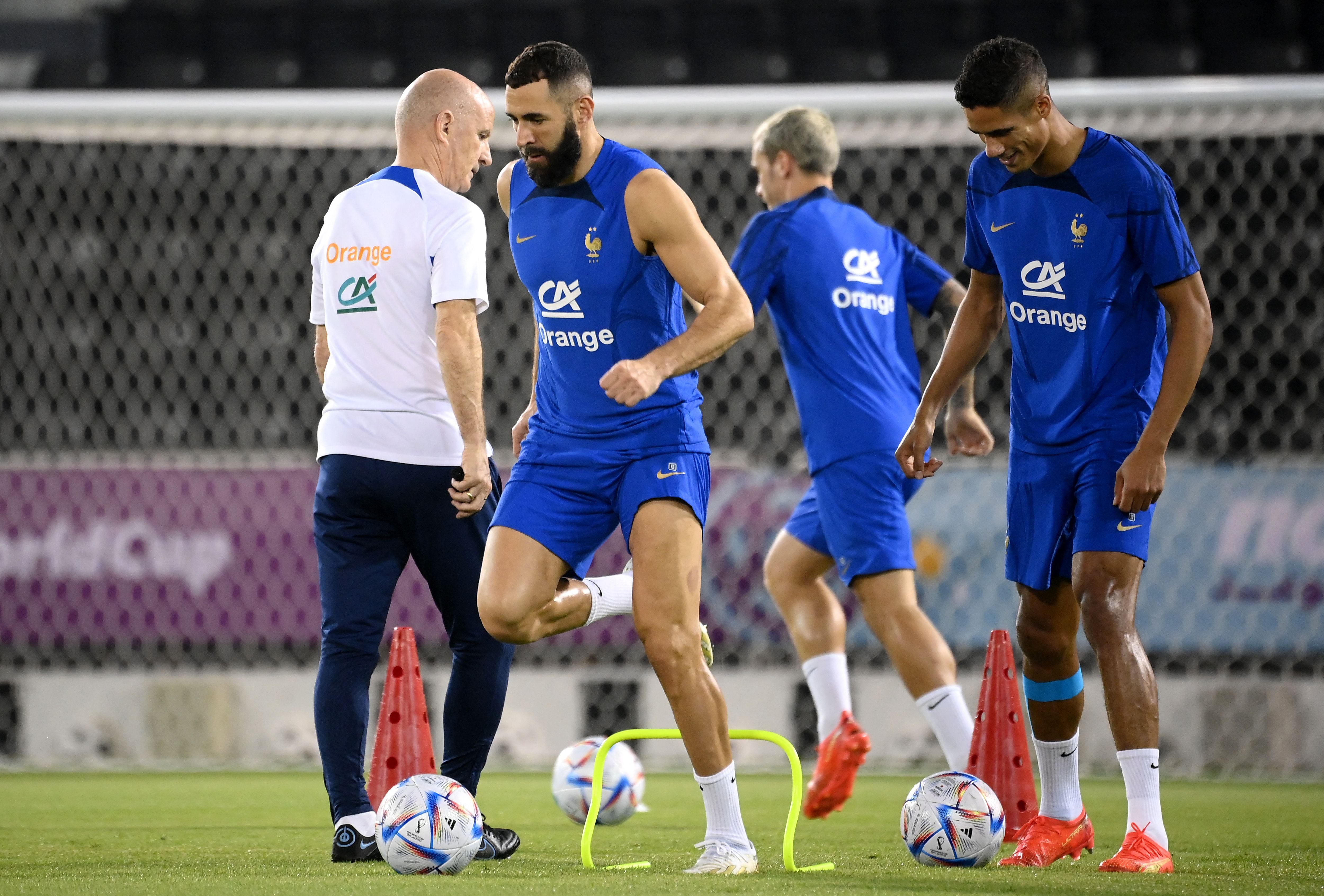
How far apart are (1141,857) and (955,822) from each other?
435 millimetres

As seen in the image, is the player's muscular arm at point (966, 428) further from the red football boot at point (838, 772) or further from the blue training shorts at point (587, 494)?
the blue training shorts at point (587, 494)

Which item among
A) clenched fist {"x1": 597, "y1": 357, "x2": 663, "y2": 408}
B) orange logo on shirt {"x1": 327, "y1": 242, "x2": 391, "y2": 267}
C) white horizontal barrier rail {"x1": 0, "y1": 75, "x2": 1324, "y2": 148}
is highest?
white horizontal barrier rail {"x1": 0, "y1": 75, "x2": 1324, "y2": 148}

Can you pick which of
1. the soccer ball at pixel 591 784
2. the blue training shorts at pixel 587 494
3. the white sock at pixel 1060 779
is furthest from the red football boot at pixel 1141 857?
the soccer ball at pixel 591 784

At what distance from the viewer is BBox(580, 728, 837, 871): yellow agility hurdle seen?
3512 millimetres

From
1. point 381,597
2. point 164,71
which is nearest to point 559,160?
point 381,597

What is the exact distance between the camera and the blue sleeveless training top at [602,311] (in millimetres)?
3650

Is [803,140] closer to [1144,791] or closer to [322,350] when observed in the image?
[322,350]

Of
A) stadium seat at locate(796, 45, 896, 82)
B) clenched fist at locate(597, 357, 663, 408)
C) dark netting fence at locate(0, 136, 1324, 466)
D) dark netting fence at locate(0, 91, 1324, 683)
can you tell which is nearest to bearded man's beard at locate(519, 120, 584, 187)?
clenched fist at locate(597, 357, 663, 408)

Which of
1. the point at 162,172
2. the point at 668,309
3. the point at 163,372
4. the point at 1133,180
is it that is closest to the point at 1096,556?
the point at 1133,180

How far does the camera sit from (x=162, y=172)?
37.3 feet

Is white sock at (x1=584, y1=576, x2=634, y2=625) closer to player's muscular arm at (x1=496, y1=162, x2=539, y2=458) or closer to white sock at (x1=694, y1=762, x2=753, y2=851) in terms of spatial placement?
player's muscular arm at (x1=496, y1=162, x2=539, y2=458)

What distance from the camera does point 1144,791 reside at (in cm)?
357

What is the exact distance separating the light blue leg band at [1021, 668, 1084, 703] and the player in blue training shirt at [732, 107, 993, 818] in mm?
618

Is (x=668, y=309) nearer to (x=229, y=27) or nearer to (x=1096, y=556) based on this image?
(x=1096, y=556)
